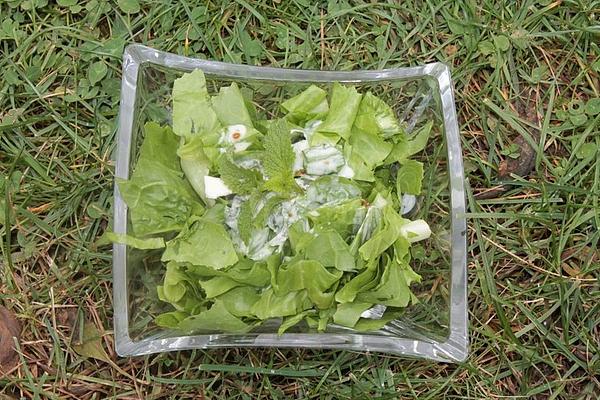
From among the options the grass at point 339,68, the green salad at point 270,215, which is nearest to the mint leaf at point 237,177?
the green salad at point 270,215

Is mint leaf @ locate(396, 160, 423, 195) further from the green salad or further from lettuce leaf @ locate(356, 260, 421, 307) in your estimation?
lettuce leaf @ locate(356, 260, 421, 307)

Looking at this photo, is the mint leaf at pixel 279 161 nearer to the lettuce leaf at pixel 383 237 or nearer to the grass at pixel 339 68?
the lettuce leaf at pixel 383 237

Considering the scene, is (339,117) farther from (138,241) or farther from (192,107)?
(138,241)

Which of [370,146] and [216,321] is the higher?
[370,146]

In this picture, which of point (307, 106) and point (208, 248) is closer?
point (208, 248)

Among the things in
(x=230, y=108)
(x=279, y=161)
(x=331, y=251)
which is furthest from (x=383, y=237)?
(x=230, y=108)

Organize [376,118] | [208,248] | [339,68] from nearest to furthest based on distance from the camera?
1. [208,248]
2. [376,118]
3. [339,68]

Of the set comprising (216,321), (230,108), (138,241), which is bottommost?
(216,321)

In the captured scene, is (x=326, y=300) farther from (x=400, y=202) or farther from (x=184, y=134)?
(x=184, y=134)

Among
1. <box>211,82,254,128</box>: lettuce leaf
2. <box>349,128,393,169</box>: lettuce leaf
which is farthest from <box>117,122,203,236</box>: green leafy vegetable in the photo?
<box>349,128,393,169</box>: lettuce leaf
